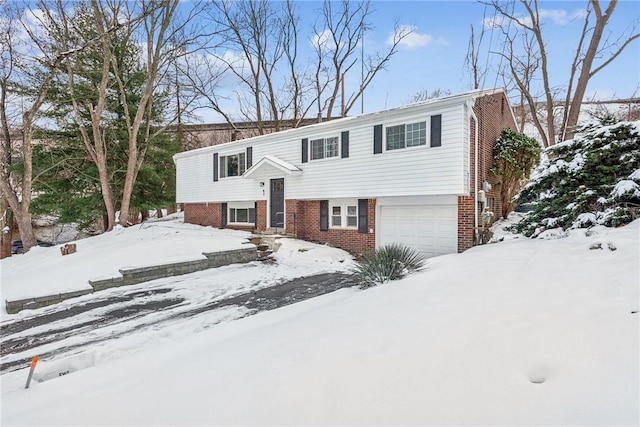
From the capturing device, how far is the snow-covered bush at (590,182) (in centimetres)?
657

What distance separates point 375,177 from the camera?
11.6 metres

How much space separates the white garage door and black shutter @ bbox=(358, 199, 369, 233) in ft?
1.79

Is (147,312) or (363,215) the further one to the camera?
(363,215)

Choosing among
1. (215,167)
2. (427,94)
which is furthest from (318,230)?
(427,94)

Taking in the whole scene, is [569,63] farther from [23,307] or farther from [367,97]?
[23,307]

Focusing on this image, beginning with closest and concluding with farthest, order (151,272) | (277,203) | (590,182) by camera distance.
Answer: (590,182), (151,272), (277,203)

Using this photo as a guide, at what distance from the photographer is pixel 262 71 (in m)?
23.7

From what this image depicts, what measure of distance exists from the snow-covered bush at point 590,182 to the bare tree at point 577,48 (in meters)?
6.41

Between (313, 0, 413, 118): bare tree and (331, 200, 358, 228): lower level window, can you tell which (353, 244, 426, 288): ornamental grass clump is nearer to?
(331, 200, 358, 228): lower level window

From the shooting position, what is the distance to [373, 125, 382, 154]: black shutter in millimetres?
11516

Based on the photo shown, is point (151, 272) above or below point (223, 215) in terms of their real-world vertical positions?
below

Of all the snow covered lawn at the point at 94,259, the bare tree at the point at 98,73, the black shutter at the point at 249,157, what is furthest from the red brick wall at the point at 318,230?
→ the bare tree at the point at 98,73

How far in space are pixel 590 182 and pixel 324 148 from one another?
8.35 meters

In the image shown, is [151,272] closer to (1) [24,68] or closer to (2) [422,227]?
(2) [422,227]
